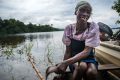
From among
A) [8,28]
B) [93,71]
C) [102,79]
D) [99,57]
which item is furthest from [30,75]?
[8,28]

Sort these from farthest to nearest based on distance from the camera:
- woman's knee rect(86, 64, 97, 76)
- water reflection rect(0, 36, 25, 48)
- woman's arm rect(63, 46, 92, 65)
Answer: water reflection rect(0, 36, 25, 48)
woman's arm rect(63, 46, 92, 65)
woman's knee rect(86, 64, 97, 76)

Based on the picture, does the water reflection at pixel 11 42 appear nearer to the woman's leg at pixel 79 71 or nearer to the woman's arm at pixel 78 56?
the woman's arm at pixel 78 56

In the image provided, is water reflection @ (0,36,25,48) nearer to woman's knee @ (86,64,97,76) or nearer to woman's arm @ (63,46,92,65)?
woman's arm @ (63,46,92,65)

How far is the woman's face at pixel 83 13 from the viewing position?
3109 mm

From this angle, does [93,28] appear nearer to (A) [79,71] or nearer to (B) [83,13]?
(B) [83,13]

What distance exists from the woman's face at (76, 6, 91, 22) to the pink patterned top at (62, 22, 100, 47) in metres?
0.14

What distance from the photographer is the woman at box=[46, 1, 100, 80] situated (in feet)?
9.60

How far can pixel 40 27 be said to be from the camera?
18125 centimetres

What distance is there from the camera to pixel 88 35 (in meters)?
3.11

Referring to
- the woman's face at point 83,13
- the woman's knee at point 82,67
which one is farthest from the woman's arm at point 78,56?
the woman's face at point 83,13

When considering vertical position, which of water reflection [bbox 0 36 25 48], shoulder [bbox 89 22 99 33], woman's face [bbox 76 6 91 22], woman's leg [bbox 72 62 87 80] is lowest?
water reflection [bbox 0 36 25 48]

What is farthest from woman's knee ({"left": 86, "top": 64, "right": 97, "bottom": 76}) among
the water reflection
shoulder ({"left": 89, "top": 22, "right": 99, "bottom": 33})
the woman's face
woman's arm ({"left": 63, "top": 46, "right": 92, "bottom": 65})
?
the water reflection

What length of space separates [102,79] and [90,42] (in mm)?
1368

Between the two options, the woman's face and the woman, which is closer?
the woman
